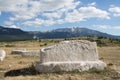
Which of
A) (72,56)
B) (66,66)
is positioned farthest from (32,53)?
(66,66)

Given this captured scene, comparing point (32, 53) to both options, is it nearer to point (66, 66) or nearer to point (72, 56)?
point (72, 56)

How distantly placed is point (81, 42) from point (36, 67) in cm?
288

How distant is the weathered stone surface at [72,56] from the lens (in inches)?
663

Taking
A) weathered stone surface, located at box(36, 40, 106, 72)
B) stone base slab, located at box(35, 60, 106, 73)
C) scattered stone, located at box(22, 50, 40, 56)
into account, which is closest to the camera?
stone base slab, located at box(35, 60, 106, 73)

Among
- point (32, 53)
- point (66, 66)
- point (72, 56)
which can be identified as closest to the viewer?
point (66, 66)

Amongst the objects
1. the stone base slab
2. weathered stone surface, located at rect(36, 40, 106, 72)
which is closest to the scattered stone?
weathered stone surface, located at rect(36, 40, 106, 72)

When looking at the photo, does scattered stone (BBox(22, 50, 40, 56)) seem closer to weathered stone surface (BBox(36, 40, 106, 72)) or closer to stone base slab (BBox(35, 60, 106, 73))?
weathered stone surface (BBox(36, 40, 106, 72))

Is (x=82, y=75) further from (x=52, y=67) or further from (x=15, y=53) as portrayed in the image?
(x=15, y=53)

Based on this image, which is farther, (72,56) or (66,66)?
(72,56)

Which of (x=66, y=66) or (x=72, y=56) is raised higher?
(x=72, y=56)

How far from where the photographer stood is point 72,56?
1728 centimetres

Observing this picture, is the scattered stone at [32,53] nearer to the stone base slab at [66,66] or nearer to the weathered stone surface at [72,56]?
the weathered stone surface at [72,56]

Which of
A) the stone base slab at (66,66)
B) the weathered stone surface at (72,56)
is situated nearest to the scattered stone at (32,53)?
the weathered stone surface at (72,56)

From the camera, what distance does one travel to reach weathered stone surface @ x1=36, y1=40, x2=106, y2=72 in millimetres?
16828
